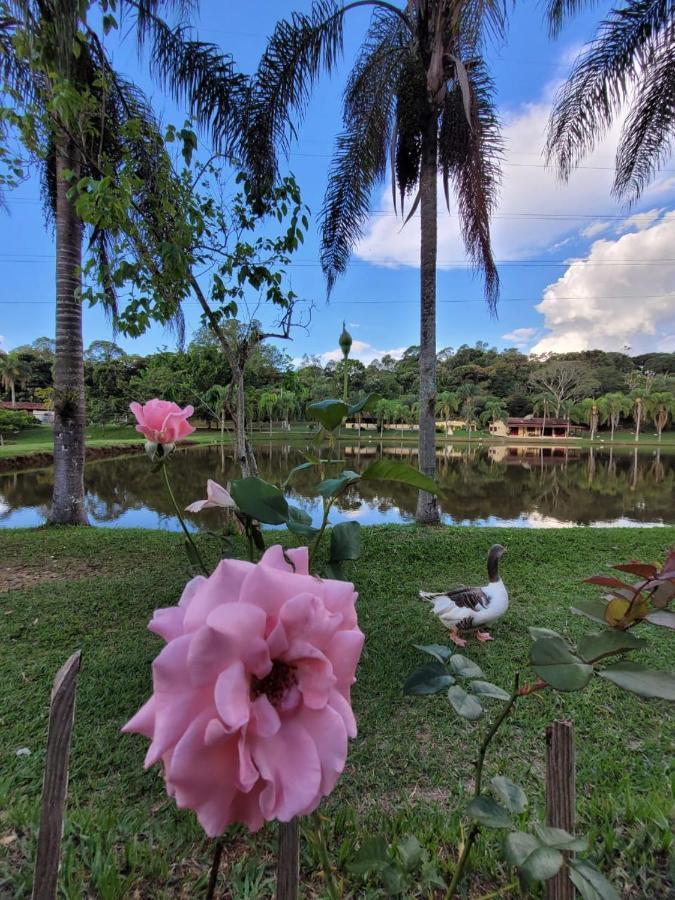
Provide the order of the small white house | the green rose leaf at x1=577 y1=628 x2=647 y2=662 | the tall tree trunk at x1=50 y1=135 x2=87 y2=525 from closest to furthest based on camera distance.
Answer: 1. the green rose leaf at x1=577 y1=628 x2=647 y2=662
2. the tall tree trunk at x1=50 y1=135 x2=87 y2=525
3. the small white house

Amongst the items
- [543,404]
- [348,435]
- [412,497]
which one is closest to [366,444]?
[348,435]

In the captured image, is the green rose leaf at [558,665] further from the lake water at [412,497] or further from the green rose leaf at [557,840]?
the lake water at [412,497]

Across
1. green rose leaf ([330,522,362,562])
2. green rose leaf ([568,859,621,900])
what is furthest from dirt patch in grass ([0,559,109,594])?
green rose leaf ([568,859,621,900])

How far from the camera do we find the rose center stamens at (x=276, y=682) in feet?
1.04

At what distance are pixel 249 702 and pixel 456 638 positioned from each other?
2316 mm

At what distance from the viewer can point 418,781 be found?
4.66 ft

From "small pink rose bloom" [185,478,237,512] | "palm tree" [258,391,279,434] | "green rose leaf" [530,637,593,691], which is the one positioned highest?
"palm tree" [258,391,279,434]

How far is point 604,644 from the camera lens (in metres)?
0.42

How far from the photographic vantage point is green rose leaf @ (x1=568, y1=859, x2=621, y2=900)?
41 centimetres

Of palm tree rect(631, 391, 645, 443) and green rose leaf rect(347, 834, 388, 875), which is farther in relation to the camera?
palm tree rect(631, 391, 645, 443)

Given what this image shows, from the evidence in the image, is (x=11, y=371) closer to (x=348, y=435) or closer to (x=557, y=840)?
(x=348, y=435)

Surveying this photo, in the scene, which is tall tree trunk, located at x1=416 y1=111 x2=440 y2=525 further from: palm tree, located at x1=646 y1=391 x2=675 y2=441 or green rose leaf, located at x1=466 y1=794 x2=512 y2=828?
palm tree, located at x1=646 y1=391 x2=675 y2=441

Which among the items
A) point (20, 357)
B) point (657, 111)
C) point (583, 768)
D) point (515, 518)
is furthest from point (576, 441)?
point (20, 357)

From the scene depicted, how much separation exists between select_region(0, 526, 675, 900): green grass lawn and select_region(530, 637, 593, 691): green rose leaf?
0.35 meters
